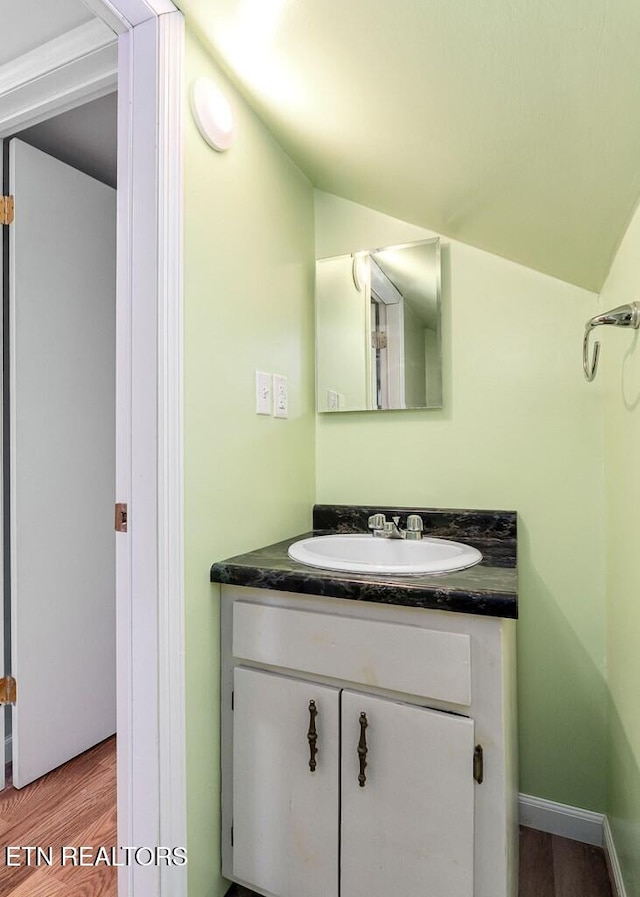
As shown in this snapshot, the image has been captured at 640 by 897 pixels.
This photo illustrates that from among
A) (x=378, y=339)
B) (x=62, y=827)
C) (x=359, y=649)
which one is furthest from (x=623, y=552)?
(x=62, y=827)

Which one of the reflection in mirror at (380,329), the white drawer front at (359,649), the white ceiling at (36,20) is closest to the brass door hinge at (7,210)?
the white ceiling at (36,20)

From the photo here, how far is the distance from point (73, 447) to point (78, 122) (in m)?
1.15

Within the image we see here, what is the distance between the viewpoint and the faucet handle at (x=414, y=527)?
4.47 feet

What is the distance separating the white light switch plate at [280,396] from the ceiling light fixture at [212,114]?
0.60 meters

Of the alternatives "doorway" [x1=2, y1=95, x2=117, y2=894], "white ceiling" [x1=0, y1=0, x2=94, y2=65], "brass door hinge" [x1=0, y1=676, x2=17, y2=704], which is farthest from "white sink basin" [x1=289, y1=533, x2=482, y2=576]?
"white ceiling" [x1=0, y1=0, x2=94, y2=65]

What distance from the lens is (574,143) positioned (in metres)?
0.85

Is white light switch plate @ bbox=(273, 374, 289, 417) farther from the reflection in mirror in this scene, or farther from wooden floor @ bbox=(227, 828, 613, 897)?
wooden floor @ bbox=(227, 828, 613, 897)

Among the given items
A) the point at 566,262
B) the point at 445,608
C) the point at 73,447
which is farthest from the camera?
the point at 73,447

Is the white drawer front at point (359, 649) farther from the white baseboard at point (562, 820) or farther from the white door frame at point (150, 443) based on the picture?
the white baseboard at point (562, 820)

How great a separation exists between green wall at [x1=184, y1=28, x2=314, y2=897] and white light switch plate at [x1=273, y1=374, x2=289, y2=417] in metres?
0.03

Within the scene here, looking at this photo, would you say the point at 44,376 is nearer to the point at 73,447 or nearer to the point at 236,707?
the point at 73,447

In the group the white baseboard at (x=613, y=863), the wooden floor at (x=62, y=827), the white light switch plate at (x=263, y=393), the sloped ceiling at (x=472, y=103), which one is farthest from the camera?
the white light switch plate at (x=263, y=393)

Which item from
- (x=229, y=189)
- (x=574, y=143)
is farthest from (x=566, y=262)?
(x=229, y=189)

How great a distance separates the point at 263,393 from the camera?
1.37m
